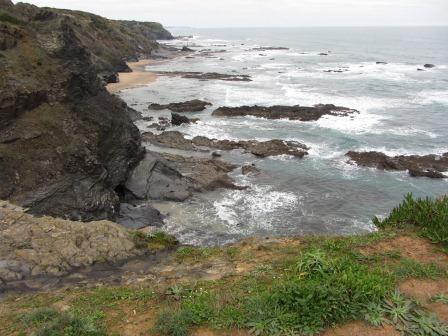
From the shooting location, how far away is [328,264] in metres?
8.76

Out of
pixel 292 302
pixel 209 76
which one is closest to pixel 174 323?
pixel 292 302

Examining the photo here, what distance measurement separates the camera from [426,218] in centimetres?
1140

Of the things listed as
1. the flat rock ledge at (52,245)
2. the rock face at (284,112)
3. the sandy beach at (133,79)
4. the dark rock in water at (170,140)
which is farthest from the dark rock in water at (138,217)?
the sandy beach at (133,79)

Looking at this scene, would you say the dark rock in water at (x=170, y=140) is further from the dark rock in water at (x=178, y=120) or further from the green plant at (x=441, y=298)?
the green plant at (x=441, y=298)

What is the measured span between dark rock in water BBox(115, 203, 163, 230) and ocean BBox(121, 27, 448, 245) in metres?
0.71

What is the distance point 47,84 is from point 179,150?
1181 cm

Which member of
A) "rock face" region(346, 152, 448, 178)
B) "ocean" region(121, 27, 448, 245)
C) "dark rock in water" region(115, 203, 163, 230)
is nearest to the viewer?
"dark rock in water" region(115, 203, 163, 230)

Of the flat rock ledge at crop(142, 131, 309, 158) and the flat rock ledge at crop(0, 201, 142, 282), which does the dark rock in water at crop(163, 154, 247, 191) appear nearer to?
the flat rock ledge at crop(142, 131, 309, 158)

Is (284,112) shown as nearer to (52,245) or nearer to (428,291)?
(52,245)

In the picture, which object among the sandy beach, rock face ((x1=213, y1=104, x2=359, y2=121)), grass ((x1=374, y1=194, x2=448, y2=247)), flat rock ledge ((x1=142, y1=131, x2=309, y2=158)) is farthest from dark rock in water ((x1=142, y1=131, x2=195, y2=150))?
Result: grass ((x1=374, y1=194, x2=448, y2=247))

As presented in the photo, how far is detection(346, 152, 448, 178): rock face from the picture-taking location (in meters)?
27.2

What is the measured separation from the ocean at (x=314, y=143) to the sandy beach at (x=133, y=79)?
1.86m

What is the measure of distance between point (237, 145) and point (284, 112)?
1127cm

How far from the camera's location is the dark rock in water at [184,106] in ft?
141
